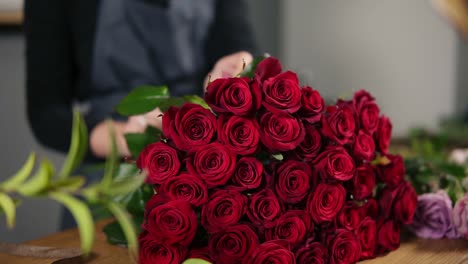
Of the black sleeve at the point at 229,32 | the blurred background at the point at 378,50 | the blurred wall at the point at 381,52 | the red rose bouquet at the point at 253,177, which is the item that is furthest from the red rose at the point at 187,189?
the blurred wall at the point at 381,52

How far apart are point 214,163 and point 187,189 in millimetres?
32

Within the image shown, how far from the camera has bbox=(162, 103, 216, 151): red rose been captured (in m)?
0.44

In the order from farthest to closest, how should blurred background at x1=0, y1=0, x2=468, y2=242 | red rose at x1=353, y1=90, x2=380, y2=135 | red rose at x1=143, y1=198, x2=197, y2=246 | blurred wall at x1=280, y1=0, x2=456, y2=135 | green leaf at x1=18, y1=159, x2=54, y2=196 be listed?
blurred wall at x1=280, y1=0, x2=456, y2=135 < blurred background at x1=0, y1=0, x2=468, y2=242 < red rose at x1=353, y1=90, x2=380, y2=135 < red rose at x1=143, y1=198, x2=197, y2=246 < green leaf at x1=18, y1=159, x2=54, y2=196

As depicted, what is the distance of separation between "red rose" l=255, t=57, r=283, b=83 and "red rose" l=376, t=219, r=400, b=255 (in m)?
0.19

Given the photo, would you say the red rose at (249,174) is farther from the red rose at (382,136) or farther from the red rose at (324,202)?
the red rose at (382,136)

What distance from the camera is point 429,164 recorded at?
711mm

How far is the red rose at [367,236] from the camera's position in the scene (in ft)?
1.65

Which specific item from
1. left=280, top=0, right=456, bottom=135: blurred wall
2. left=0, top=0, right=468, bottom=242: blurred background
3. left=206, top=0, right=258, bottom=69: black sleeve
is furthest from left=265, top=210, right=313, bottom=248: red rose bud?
left=280, top=0, right=456, bottom=135: blurred wall

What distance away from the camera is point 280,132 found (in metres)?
0.44

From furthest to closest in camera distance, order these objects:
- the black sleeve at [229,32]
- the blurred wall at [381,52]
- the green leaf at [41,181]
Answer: the blurred wall at [381,52], the black sleeve at [229,32], the green leaf at [41,181]

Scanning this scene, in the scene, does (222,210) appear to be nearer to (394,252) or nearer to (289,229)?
(289,229)

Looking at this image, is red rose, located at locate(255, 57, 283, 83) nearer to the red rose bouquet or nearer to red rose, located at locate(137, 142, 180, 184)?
the red rose bouquet

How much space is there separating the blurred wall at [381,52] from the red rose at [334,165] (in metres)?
3.08

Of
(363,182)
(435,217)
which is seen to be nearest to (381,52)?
(435,217)
